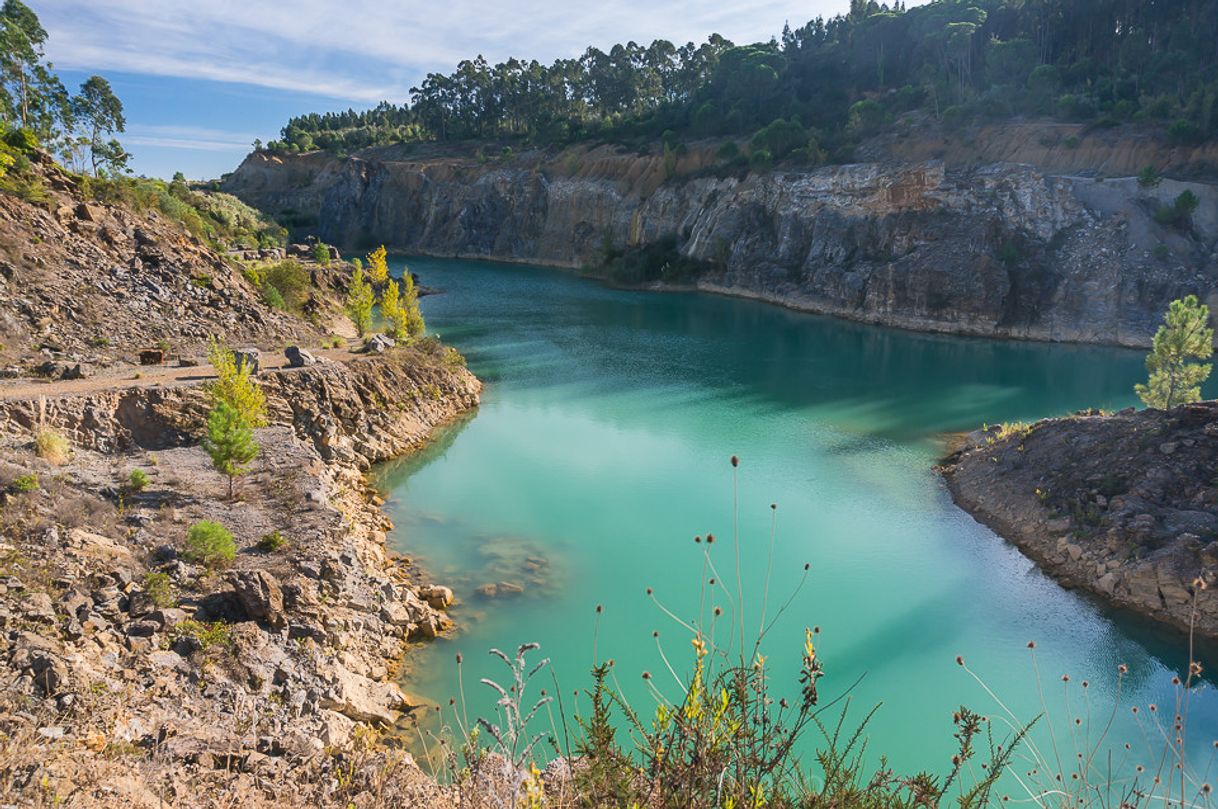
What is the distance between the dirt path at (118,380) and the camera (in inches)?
871

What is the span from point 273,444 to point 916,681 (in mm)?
17917

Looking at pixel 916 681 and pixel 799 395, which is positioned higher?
pixel 799 395

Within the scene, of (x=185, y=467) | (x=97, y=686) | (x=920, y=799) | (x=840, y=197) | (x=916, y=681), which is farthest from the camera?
(x=840, y=197)

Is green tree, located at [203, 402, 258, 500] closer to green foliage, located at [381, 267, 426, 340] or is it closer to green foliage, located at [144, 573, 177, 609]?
green foliage, located at [144, 573, 177, 609]

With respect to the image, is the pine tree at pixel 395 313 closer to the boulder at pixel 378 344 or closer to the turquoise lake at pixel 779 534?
the boulder at pixel 378 344

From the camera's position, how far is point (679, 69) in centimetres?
9850

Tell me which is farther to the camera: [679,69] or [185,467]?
[679,69]

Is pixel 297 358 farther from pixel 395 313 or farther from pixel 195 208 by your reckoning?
pixel 195 208

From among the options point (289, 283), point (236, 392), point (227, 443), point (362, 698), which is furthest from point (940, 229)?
point (362, 698)

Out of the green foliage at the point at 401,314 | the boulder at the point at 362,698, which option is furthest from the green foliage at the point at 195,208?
the boulder at the point at 362,698

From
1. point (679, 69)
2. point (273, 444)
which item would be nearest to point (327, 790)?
point (273, 444)

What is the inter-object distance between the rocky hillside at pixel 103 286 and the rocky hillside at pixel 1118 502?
27778mm

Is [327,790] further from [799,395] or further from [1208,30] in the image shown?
[1208,30]

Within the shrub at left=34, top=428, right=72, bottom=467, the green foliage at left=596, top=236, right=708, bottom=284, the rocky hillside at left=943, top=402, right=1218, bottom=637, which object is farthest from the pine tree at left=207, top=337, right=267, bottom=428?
the green foliage at left=596, top=236, right=708, bottom=284
